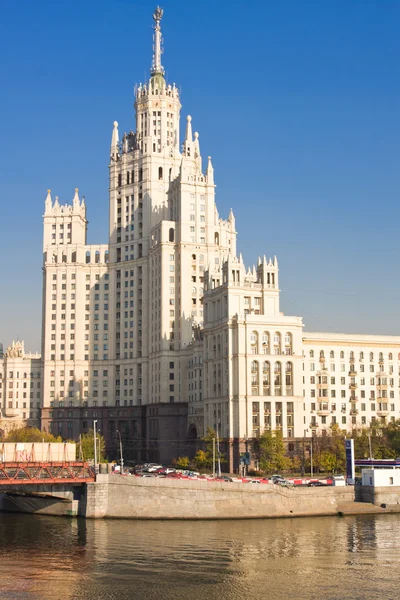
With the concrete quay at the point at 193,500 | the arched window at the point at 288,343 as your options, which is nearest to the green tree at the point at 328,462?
the arched window at the point at 288,343

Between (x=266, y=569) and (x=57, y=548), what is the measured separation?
25.5 metres

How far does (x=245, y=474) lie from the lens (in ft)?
530

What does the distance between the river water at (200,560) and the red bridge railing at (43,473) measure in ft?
19.5

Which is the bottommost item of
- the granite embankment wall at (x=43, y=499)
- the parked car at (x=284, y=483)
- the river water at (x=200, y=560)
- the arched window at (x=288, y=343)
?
the river water at (x=200, y=560)

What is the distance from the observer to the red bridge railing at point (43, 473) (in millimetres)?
112500

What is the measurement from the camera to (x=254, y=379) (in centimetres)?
16600

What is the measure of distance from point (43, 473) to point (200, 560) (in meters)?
42.3

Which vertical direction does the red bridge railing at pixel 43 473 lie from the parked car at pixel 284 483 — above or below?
above

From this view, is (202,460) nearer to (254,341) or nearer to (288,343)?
(254,341)

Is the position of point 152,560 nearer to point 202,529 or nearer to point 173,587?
point 173,587

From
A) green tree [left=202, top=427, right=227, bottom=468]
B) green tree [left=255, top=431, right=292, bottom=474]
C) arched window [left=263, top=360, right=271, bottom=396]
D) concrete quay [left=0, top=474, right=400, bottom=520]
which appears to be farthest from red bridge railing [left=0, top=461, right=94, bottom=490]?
arched window [left=263, top=360, right=271, bottom=396]

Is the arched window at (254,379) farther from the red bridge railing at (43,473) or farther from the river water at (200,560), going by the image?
the red bridge railing at (43,473)

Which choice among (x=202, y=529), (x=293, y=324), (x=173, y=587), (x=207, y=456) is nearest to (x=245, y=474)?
(x=207, y=456)

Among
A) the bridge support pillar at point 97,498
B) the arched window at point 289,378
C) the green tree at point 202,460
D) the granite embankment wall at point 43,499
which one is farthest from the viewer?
the arched window at point 289,378
